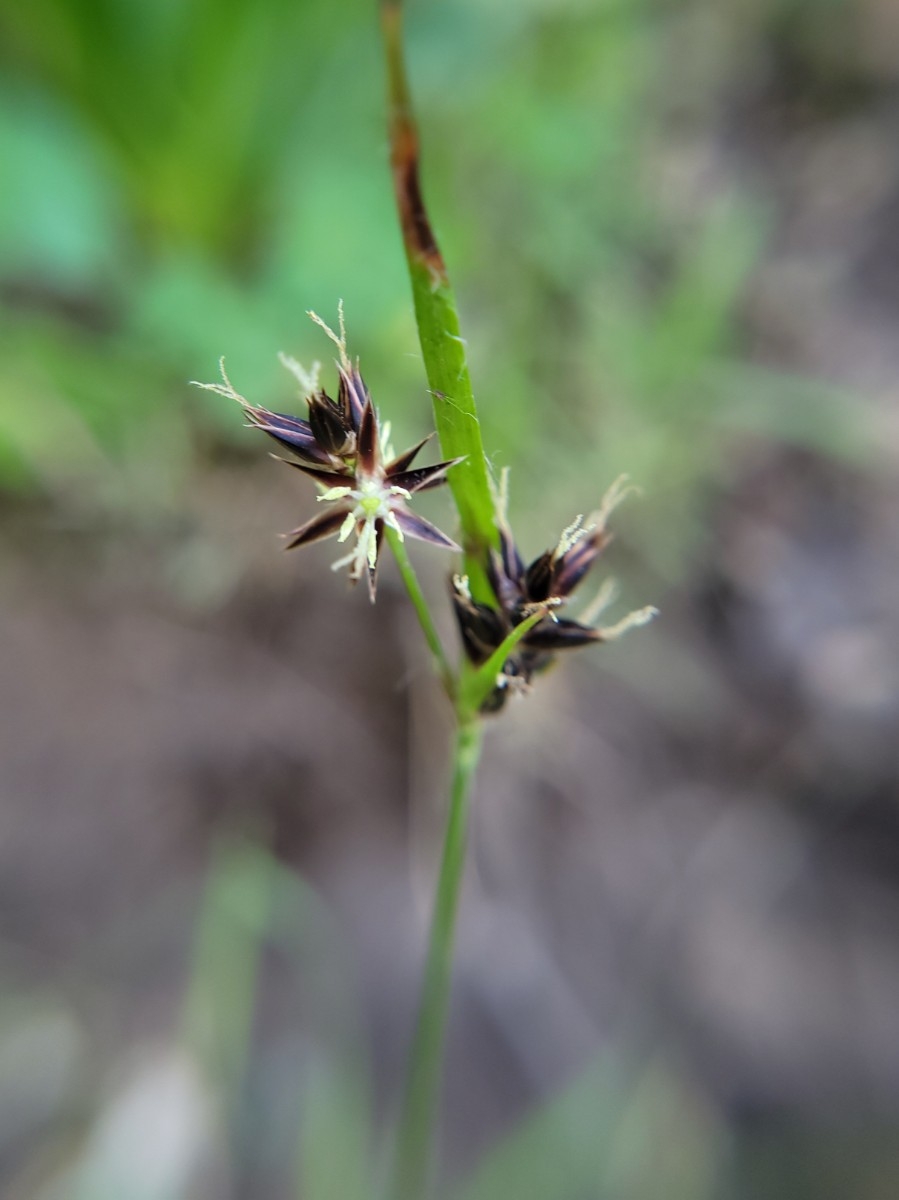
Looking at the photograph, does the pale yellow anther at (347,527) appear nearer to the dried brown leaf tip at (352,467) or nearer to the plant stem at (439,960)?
the dried brown leaf tip at (352,467)

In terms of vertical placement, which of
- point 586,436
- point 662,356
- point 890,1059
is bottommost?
point 890,1059

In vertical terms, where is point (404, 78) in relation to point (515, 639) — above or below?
above

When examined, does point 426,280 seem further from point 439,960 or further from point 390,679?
point 390,679

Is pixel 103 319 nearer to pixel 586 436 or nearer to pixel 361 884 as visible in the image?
pixel 586 436

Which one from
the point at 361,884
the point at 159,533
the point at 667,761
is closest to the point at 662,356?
the point at 667,761

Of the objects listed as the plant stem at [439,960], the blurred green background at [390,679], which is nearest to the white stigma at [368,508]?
the plant stem at [439,960]

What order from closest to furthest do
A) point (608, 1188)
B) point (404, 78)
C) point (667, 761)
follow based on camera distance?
point (404, 78), point (608, 1188), point (667, 761)

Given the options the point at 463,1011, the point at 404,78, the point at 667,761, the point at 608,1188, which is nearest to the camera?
the point at 404,78

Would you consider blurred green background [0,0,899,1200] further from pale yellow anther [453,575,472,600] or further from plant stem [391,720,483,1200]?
pale yellow anther [453,575,472,600]
